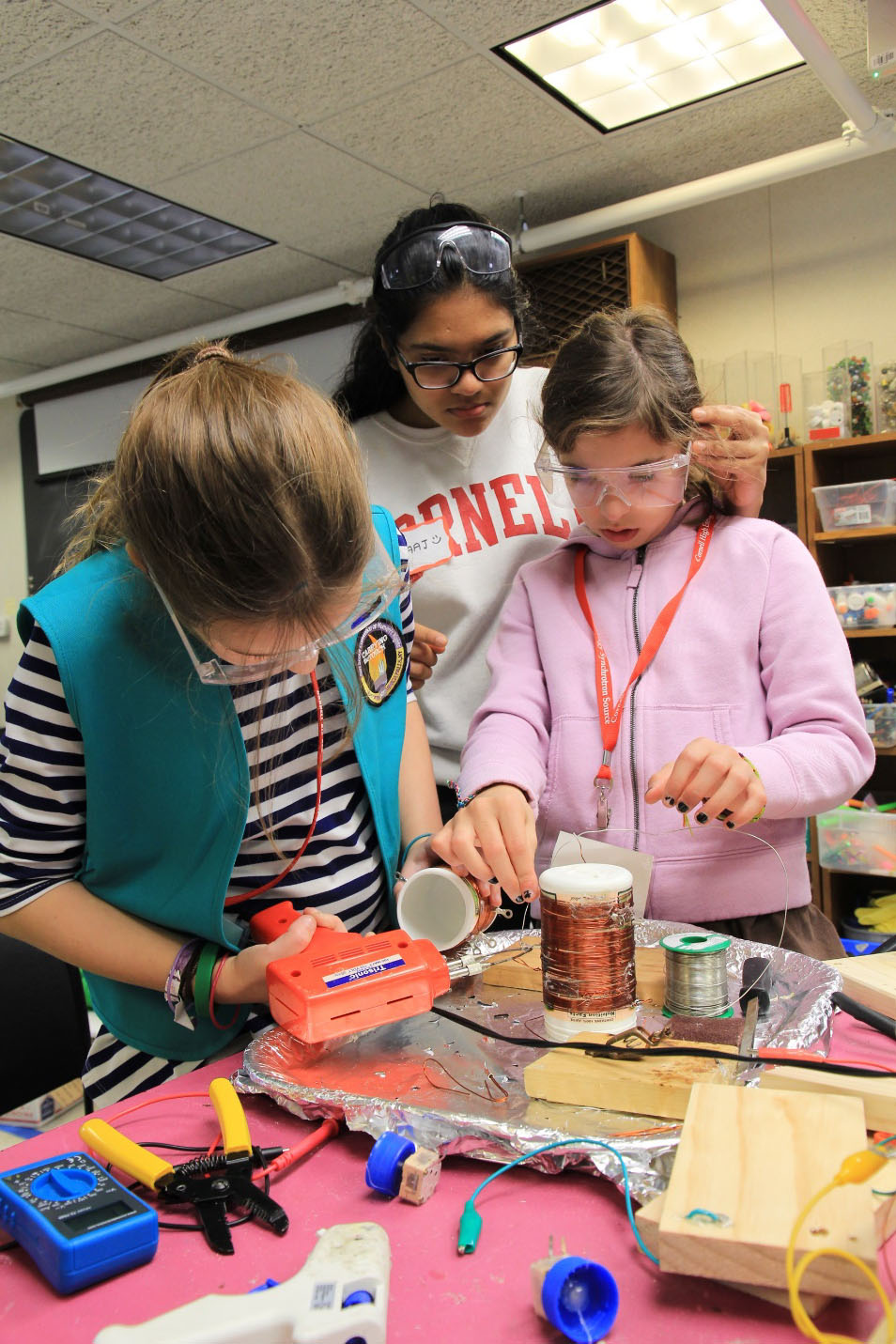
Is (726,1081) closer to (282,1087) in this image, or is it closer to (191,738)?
(282,1087)

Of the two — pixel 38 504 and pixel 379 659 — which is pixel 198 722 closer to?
pixel 379 659

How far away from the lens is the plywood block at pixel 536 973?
1.00m

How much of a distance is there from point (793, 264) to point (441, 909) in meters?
3.28

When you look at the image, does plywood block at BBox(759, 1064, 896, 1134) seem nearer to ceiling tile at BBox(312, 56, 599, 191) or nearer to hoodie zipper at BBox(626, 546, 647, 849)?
hoodie zipper at BBox(626, 546, 647, 849)

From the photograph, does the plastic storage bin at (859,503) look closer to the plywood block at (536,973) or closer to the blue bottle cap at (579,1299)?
the plywood block at (536,973)

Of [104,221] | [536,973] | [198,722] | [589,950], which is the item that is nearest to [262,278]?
[104,221]

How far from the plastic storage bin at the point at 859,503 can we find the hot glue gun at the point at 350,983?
2.59 m

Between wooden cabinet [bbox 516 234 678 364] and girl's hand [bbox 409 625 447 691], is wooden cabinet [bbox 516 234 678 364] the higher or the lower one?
the higher one

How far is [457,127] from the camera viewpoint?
303 centimetres

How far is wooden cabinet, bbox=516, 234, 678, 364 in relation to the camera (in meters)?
3.54

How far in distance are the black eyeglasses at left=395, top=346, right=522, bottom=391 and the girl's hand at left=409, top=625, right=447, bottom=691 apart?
1.19 ft

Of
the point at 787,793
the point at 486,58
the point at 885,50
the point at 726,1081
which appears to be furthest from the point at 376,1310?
the point at 486,58

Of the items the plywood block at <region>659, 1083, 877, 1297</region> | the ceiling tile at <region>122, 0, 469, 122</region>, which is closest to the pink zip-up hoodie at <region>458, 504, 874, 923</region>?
the plywood block at <region>659, 1083, 877, 1297</region>

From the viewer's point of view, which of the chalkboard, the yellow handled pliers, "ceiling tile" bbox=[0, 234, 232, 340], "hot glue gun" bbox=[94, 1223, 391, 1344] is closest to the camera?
"hot glue gun" bbox=[94, 1223, 391, 1344]
